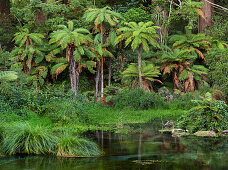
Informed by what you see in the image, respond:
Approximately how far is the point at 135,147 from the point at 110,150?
2.50ft

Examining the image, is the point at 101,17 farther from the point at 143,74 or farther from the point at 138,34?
the point at 143,74

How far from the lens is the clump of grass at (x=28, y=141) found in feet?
30.7

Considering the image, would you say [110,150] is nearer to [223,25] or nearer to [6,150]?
[6,150]

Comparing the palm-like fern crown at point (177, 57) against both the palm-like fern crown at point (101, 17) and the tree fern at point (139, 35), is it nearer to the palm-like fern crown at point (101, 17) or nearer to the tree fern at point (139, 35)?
the tree fern at point (139, 35)

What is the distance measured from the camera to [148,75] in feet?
65.6

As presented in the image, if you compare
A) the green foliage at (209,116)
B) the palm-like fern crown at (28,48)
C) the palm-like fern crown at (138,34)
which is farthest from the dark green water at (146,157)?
the palm-like fern crown at (28,48)

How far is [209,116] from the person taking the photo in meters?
12.3

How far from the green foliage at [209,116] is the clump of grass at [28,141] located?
17.1 feet

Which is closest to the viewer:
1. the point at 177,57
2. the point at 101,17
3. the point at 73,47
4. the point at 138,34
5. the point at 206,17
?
the point at 138,34

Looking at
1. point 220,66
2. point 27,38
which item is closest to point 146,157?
point 220,66

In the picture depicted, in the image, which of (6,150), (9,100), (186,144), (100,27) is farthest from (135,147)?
(100,27)

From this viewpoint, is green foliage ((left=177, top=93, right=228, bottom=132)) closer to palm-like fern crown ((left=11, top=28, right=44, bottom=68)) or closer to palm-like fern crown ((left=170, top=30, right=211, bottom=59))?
palm-like fern crown ((left=170, top=30, right=211, bottom=59))

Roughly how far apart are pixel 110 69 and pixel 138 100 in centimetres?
471

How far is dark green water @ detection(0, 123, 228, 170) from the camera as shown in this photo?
26.5 feet
